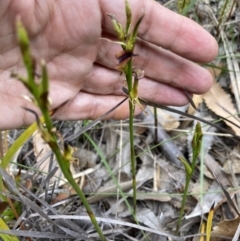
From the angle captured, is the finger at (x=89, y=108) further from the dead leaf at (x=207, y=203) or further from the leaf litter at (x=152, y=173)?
the dead leaf at (x=207, y=203)

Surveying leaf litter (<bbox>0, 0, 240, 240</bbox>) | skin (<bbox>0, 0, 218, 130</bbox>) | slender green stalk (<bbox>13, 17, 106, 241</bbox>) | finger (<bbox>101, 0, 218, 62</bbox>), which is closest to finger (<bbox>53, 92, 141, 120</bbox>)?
skin (<bbox>0, 0, 218, 130</bbox>)

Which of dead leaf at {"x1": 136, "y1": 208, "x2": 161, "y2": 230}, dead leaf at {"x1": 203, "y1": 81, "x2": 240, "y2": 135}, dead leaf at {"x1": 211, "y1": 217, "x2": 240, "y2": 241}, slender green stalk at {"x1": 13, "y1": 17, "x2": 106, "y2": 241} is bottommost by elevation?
dead leaf at {"x1": 136, "y1": 208, "x2": 161, "y2": 230}

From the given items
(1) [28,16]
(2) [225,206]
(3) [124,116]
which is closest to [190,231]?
(2) [225,206]

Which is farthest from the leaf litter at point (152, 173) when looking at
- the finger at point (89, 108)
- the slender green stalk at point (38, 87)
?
the slender green stalk at point (38, 87)

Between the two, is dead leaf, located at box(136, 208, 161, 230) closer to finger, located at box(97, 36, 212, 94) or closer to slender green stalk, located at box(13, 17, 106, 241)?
finger, located at box(97, 36, 212, 94)

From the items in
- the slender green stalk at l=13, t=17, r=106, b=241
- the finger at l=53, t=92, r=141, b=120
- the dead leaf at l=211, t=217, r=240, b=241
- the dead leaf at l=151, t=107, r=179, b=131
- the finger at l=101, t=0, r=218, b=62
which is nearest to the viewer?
the slender green stalk at l=13, t=17, r=106, b=241

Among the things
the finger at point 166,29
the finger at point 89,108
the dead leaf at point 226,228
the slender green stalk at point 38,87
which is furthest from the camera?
the finger at point 89,108

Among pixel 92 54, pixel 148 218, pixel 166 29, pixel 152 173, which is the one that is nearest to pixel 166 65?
pixel 166 29

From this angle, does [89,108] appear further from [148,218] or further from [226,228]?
[226,228]
